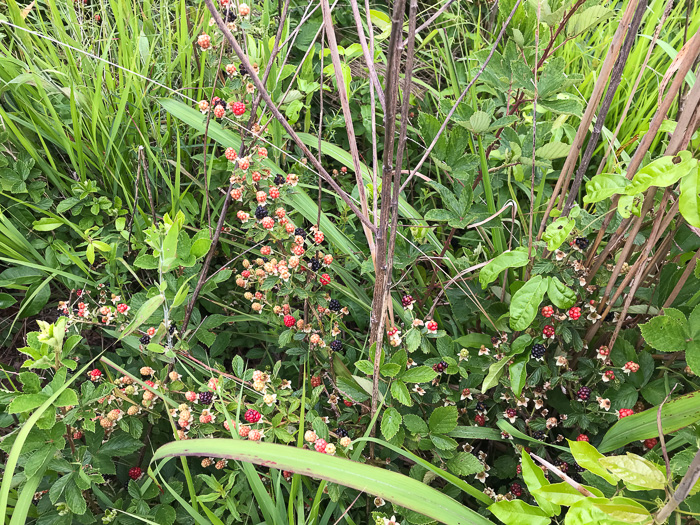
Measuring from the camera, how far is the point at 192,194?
5.55 feet

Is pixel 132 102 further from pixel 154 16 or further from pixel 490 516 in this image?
pixel 490 516

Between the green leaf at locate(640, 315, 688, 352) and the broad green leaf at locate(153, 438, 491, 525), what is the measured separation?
52 cm

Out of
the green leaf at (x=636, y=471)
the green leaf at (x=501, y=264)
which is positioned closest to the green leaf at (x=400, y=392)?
the green leaf at (x=501, y=264)

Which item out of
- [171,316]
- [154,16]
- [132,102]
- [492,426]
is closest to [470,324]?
[492,426]

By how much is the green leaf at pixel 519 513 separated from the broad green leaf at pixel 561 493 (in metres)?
0.05

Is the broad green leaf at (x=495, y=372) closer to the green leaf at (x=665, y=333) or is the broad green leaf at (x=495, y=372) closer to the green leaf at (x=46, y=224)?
the green leaf at (x=665, y=333)

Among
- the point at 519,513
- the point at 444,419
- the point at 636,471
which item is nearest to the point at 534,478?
the point at 519,513

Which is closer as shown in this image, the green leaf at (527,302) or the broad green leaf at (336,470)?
the broad green leaf at (336,470)

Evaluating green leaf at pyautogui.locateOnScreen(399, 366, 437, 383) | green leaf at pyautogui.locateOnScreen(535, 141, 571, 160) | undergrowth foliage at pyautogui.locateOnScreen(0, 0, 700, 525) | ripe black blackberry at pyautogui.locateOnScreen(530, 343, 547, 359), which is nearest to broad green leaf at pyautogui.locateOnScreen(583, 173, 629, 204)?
undergrowth foliage at pyautogui.locateOnScreen(0, 0, 700, 525)

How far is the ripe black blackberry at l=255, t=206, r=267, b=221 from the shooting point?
47.6 inches

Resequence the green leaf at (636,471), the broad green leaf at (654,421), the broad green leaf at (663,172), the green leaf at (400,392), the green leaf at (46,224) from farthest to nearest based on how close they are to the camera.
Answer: the green leaf at (46,224) < the green leaf at (400,392) < the broad green leaf at (654,421) < the broad green leaf at (663,172) < the green leaf at (636,471)

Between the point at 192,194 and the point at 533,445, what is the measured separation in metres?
1.34

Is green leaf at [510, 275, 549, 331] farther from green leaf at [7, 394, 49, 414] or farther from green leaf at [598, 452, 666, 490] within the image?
green leaf at [7, 394, 49, 414]

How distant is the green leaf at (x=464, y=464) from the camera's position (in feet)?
3.50
